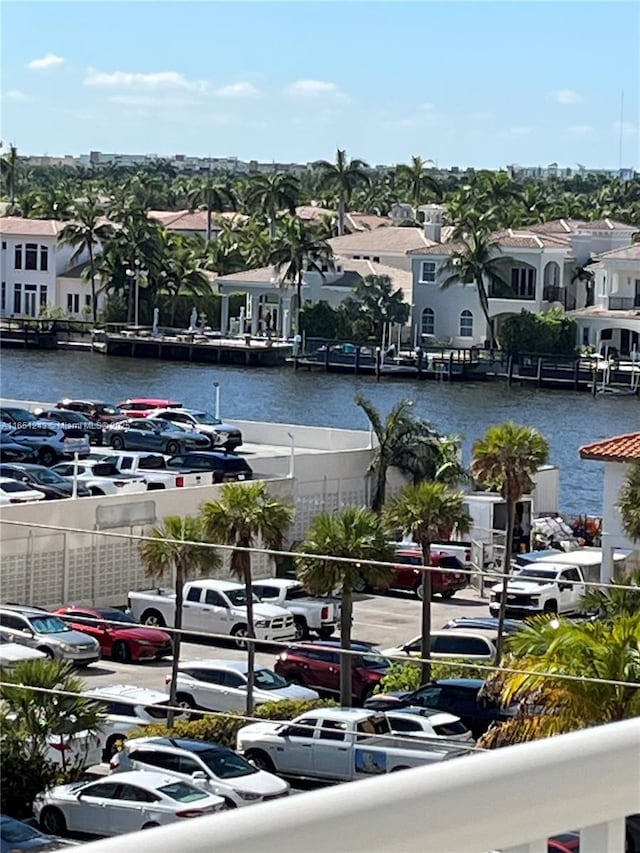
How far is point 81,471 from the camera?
1842 centimetres

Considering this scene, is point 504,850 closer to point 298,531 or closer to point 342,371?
point 298,531

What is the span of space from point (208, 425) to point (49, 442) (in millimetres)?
2937

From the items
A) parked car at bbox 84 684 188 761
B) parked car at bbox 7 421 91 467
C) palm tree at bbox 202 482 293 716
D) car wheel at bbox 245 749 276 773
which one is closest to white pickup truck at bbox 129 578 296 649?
palm tree at bbox 202 482 293 716

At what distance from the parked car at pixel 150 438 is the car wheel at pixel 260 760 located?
17122 millimetres

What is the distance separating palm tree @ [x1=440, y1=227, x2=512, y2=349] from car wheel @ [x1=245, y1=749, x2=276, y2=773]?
38.7 m

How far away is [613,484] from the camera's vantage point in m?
14.3

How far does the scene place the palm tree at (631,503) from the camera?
542 inches

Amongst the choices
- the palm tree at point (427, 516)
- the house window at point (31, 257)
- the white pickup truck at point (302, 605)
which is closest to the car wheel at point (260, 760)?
the white pickup truck at point (302, 605)

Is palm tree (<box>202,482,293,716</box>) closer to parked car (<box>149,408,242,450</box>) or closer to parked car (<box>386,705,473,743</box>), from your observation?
parked car (<box>386,705,473,743</box>)

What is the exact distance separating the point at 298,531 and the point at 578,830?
1563 cm

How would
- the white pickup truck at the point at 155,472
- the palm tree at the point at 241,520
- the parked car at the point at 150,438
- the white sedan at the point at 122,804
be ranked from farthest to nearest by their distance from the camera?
the parked car at the point at 150,438 < the white pickup truck at the point at 155,472 < the palm tree at the point at 241,520 < the white sedan at the point at 122,804

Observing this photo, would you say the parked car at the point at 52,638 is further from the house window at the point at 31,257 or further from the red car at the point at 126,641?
the house window at the point at 31,257

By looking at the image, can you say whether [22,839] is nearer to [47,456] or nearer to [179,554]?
[179,554]

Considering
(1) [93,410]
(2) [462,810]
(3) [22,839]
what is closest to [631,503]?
(3) [22,839]
